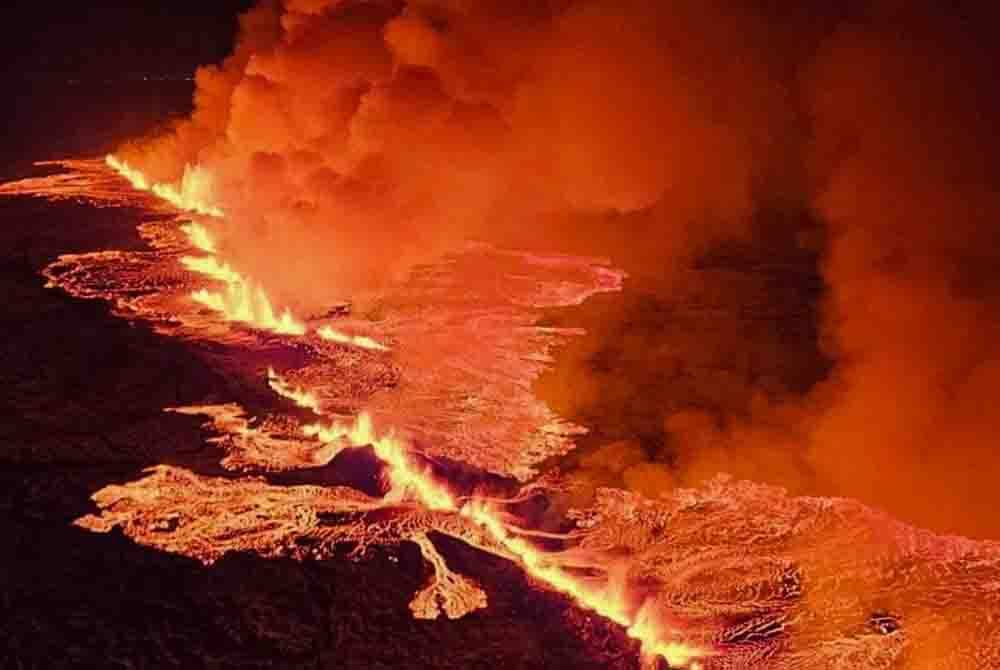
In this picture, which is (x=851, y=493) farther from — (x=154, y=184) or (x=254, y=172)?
(x=154, y=184)

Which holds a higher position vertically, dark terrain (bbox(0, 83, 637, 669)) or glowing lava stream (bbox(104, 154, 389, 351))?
glowing lava stream (bbox(104, 154, 389, 351))

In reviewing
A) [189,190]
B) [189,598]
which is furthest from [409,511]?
[189,190]

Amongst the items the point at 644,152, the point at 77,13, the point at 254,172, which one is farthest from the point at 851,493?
the point at 77,13

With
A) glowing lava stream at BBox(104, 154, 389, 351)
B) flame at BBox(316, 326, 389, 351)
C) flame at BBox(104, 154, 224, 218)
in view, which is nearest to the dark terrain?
flame at BBox(316, 326, 389, 351)

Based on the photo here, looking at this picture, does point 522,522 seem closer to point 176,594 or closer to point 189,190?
point 176,594

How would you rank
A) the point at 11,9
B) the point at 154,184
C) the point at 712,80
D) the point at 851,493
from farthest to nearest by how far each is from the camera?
the point at 11,9, the point at 154,184, the point at 712,80, the point at 851,493

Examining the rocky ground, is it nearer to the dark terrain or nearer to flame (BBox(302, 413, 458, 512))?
the dark terrain

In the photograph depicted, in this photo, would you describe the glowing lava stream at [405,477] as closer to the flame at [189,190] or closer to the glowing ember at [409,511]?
the glowing ember at [409,511]
